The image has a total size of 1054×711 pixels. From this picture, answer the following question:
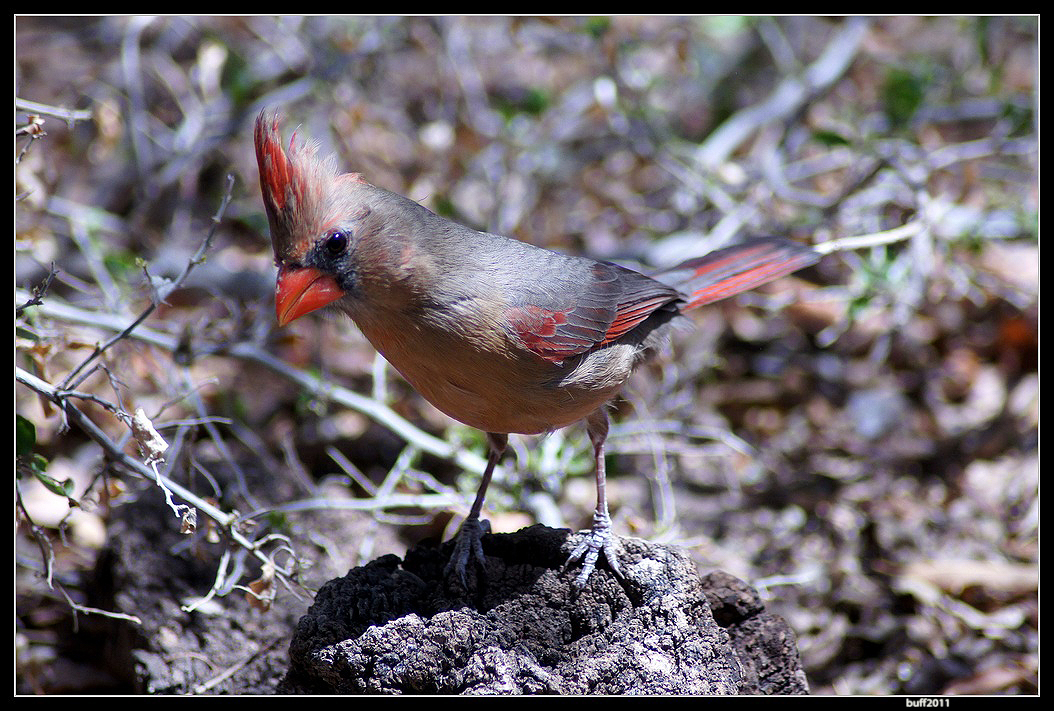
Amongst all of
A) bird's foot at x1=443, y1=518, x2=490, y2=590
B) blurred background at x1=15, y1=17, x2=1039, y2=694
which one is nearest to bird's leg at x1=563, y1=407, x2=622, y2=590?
bird's foot at x1=443, y1=518, x2=490, y2=590

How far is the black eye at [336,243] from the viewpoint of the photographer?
270 cm

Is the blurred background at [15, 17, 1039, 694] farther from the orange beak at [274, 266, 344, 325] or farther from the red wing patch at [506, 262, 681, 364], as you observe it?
the red wing patch at [506, 262, 681, 364]

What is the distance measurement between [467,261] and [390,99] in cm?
457

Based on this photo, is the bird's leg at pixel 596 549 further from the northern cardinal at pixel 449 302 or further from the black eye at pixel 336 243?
the black eye at pixel 336 243

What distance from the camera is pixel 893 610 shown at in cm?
431

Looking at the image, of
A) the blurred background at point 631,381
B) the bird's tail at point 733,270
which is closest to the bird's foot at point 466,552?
the blurred background at point 631,381

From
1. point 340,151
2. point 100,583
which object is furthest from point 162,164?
point 100,583

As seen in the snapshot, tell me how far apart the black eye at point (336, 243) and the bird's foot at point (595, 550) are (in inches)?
43.5

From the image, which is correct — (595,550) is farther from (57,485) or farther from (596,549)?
(57,485)

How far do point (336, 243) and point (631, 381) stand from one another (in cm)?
275

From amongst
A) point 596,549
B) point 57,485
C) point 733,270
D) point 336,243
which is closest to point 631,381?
point 733,270

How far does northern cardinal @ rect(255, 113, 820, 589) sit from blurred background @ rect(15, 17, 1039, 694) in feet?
1.77

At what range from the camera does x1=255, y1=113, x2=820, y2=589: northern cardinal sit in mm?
2686
